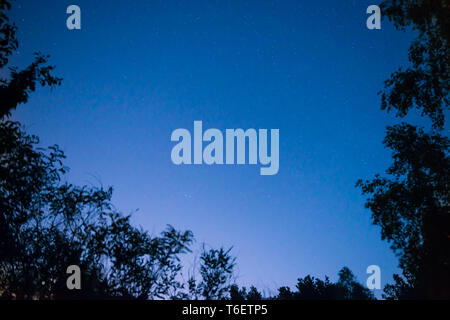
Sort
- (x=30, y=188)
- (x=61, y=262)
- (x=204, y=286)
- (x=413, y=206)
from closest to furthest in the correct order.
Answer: (x=61, y=262) < (x=30, y=188) < (x=204, y=286) < (x=413, y=206)

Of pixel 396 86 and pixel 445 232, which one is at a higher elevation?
pixel 396 86

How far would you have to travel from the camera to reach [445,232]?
11906mm

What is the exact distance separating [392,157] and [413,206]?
200 centimetres

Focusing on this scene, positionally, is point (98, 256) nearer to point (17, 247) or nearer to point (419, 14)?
point (17, 247)

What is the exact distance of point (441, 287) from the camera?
12.5 m
